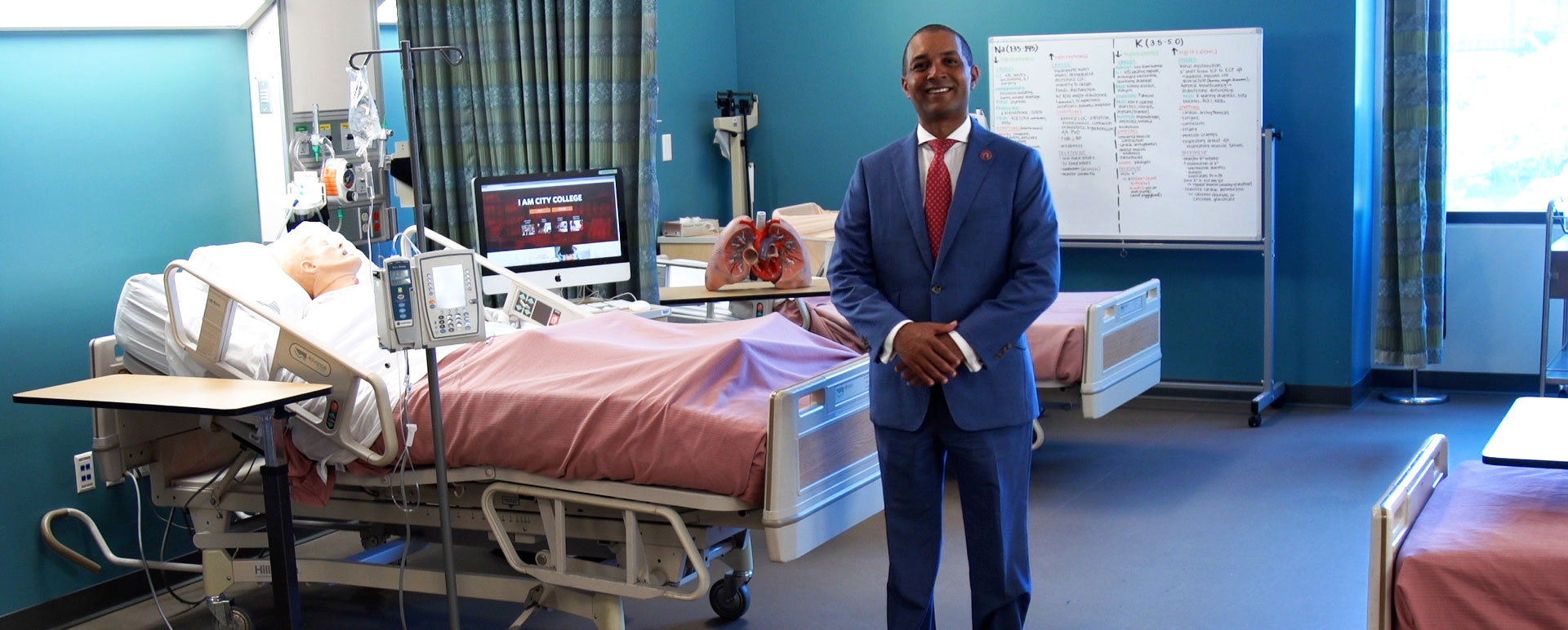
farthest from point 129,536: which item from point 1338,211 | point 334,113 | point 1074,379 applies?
point 1338,211

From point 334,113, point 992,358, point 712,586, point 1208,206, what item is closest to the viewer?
point 992,358

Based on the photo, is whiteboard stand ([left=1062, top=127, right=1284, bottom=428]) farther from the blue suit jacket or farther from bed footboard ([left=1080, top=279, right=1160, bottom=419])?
the blue suit jacket

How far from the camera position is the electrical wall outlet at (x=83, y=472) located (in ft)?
12.0

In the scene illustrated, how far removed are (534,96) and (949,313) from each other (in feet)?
9.94

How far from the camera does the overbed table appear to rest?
107 inches

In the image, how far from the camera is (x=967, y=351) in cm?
247

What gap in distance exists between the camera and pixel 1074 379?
14.3 ft

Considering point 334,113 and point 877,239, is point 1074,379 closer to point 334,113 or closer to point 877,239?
point 877,239

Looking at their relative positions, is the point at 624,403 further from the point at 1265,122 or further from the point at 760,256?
the point at 1265,122

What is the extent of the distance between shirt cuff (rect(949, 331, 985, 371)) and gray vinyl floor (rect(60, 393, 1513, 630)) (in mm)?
1091

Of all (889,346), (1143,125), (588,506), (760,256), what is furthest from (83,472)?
(1143,125)

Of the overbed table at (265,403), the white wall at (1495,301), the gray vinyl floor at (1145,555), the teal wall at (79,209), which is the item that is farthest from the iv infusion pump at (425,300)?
the white wall at (1495,301)

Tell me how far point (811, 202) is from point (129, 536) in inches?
148

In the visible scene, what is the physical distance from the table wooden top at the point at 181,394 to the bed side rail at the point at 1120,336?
7.69ft
